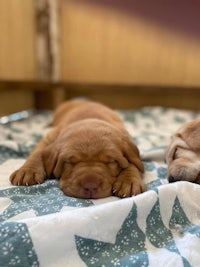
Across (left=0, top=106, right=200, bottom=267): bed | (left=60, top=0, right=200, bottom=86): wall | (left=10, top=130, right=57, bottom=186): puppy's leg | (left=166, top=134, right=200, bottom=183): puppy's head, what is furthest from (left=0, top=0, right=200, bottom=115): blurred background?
(left=0, top=106, right=200, bottom=267): bed

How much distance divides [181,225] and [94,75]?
11.2 feet

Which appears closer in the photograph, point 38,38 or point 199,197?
point 199,197

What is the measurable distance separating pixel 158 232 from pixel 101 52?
11.3 ft

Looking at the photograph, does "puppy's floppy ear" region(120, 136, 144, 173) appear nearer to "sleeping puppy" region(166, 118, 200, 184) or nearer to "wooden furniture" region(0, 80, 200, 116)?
"sleeping puppy" region(166, 118, 200, 184)

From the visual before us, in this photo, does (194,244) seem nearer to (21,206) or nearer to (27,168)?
(21,206)

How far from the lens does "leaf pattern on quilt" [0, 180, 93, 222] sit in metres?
1.13

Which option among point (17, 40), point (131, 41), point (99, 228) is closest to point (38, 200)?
point (99, 228)

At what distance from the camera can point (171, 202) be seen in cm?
119

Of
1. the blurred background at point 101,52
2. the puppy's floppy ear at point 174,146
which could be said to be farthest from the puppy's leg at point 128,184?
the blurred background at point 101,52

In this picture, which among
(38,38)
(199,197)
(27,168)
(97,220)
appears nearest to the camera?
(97,220)

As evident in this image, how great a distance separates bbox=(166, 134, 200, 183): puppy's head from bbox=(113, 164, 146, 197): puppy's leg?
0.16 meters

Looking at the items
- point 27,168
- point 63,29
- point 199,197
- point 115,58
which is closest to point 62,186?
point 27,168

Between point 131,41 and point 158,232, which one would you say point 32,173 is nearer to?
point 158,232

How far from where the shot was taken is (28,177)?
55.5 inches
